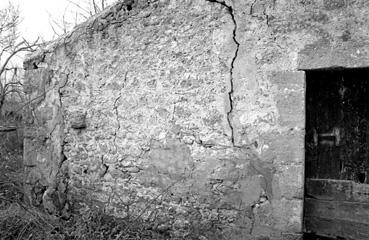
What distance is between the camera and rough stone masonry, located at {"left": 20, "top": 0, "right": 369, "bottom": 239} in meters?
2.89

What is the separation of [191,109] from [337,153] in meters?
1.39

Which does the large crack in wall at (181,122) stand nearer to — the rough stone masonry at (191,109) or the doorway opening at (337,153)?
the rough stone masonry at (191,109)

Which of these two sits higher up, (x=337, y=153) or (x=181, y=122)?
(x=181, y=122)

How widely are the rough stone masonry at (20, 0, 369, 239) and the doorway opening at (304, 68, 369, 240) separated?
11.4 inches

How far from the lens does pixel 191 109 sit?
3.30 m

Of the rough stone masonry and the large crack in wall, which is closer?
the rough stone masonry

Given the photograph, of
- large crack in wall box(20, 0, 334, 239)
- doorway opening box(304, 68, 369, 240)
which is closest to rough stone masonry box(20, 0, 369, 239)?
large crack in wall box(20, 0, 334, 239)

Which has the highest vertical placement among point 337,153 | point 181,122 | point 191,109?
point 191,109

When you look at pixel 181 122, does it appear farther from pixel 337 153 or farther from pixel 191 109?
pixel 337 153

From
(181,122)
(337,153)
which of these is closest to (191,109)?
(181,122)

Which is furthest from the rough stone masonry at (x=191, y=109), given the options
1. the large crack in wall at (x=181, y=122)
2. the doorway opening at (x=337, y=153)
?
the doorway opening at (x=337, y=153)

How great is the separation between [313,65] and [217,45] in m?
0.88

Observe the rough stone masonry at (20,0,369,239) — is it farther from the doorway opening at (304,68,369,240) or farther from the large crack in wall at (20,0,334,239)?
the doorway opening at (304,68,369,240)

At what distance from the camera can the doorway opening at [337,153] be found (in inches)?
115
